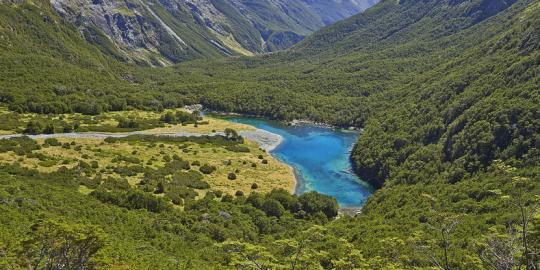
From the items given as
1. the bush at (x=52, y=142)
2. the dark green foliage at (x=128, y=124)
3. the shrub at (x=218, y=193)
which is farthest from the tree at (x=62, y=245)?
the dark green foliage at (x=128, y=124)

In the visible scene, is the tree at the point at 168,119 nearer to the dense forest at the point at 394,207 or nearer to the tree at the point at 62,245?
the dense forest at the point at 394,207

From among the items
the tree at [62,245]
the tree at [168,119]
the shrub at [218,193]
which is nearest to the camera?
the tree at [62,245]

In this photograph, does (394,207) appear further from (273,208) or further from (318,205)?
(273,208)

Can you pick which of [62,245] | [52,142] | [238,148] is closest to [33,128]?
[52,142]

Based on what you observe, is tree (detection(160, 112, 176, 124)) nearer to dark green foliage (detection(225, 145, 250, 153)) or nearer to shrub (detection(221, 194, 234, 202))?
dark green foliage (detection(225, 145, 250, 153))

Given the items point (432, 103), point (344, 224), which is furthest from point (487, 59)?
point (344, 224)

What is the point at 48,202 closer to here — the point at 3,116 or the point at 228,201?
the point at 228,201
